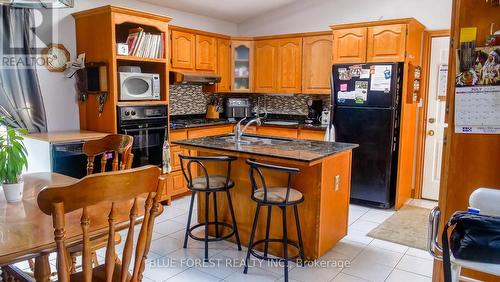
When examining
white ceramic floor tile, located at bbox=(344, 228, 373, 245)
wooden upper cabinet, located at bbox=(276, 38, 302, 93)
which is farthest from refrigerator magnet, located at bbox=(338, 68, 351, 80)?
white ceramic floor tile, located at bbox=(344, 228, 373, 245)

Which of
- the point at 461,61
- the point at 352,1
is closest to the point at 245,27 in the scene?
the point at 352,1

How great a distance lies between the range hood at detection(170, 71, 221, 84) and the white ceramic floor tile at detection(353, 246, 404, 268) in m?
2.89

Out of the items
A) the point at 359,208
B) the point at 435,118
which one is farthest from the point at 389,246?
the point at 435,118

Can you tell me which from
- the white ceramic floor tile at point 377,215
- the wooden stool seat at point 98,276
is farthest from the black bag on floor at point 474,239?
the white ceramic floor tile at point 377,215

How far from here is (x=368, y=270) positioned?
2.85 m

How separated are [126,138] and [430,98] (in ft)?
12.6

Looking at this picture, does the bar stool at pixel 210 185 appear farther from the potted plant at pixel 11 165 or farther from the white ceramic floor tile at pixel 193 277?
the potted plant at pixel 11 165

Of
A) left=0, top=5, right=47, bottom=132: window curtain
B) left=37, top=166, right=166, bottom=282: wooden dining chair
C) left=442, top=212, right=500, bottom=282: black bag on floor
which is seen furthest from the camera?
left=0, top=5, right=47, bottom=132: window curtain

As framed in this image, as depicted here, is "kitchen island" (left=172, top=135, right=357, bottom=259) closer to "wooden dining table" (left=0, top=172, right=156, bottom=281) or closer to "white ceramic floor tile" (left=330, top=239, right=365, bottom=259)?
"white ceramic floor tile" (left=330, top=239, right=365, bottom=259)

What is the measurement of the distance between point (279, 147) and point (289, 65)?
2510mm

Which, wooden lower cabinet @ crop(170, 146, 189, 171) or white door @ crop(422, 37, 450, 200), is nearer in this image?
wooden lower cabinet @ crop(170, 146, 189, 171)

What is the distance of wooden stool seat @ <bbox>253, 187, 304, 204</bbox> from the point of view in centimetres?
262

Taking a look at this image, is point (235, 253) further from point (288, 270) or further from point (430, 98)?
point (430, 98)

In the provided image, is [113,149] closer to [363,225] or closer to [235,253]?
[235,253]
